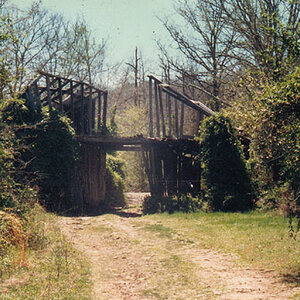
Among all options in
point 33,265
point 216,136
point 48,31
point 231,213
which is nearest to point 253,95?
point 33,265

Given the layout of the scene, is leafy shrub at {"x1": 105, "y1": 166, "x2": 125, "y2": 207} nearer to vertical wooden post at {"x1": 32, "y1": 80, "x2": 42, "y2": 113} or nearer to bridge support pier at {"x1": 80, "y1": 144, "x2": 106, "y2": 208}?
bridge support pier at {"x1": 80, "y1": 144, "x2": 106, "y2": 208}

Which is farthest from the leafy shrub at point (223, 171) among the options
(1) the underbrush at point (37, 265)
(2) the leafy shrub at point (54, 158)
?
(1) the underbrush at point (37, 265)

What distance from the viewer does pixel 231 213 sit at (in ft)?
50.1

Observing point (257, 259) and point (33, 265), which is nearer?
point (33, 265)

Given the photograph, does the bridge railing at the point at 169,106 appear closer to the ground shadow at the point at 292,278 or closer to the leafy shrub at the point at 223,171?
the leafy shrub at the point at 223,171

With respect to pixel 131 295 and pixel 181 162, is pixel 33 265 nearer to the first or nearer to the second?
pixel 131 295

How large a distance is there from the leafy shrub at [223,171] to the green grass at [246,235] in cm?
103

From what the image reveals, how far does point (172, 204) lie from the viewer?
1838 cm

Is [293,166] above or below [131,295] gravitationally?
above

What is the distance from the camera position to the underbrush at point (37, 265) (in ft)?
23.7

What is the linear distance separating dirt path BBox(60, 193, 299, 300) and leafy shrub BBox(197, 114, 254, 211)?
135 inches

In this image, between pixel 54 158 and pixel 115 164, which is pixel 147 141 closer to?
pixel 54 158

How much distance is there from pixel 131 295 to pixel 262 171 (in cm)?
414

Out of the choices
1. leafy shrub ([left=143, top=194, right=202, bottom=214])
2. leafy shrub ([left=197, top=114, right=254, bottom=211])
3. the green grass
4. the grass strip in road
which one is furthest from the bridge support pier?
leafy shrub ([left=197, top=114, right=254, bottom=211])
